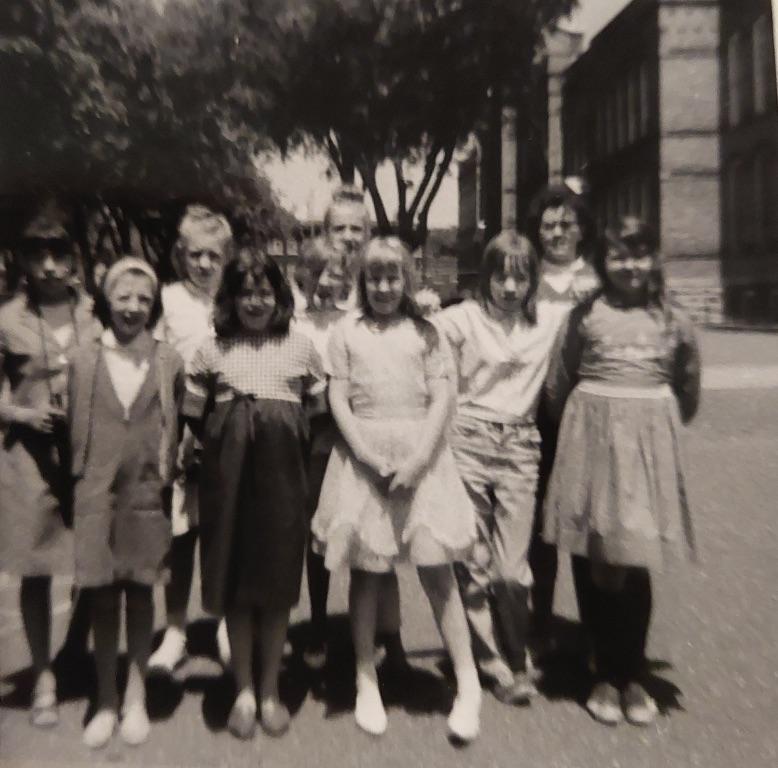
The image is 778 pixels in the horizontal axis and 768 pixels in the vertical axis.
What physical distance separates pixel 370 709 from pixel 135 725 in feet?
2.07

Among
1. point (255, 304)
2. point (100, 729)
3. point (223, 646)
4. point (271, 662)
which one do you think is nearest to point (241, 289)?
point (255, 304)

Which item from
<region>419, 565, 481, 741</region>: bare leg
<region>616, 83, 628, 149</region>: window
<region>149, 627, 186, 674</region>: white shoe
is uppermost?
<region>616, 83, 628, 149</region>: window

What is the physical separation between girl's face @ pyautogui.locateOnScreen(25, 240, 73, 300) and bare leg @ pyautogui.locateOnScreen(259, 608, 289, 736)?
3.43 ft

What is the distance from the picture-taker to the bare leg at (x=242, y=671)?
224cm

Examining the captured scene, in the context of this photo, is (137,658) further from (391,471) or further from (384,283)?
(384,283)

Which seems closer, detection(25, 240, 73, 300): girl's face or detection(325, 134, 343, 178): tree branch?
detection(25, 240, 73, 300): girl's face

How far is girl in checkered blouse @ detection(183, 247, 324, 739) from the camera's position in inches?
85.3

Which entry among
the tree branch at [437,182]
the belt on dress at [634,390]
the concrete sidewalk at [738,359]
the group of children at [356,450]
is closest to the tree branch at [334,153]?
the group of children at [356,450]

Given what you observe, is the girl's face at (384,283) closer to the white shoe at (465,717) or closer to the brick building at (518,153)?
the brick building at (518,153)

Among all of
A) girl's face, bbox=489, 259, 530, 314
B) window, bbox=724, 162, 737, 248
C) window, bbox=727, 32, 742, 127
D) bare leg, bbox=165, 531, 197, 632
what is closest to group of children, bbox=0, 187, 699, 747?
girl's face, bbox=489, 259, 530, 314

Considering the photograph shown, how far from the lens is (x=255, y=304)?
7.26 ft

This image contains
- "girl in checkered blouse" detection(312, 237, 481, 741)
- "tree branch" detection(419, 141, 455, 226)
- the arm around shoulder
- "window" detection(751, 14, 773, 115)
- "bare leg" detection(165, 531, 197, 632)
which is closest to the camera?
"window" detection(751, 14, 773, 115)

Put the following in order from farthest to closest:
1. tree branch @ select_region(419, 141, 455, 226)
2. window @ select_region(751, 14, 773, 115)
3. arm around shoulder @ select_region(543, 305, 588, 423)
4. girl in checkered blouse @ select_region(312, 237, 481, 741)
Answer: tree branch @ select_region(419, 141, 455, 226)
arm around shoulder @ select_region(543, 305, 588, 423)
girl in checkered blouse @ select_region(312, 237, 481, 741)
window @ select_region(751, 14, 773, 115)

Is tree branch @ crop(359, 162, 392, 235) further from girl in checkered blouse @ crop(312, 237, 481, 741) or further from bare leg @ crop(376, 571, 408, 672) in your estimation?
bare leg @ crop(376, 571, 408, 672)
